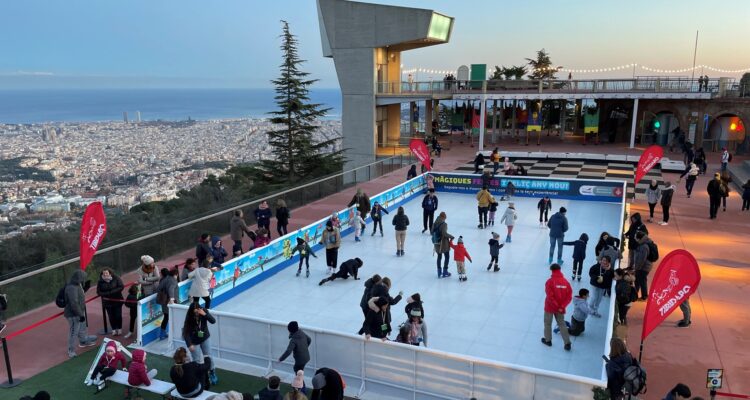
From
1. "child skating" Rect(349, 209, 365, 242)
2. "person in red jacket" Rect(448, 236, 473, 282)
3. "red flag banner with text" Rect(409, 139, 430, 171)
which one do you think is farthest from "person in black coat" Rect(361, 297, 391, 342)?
"red flag banner with text" Rect(409, 139, 430, 171)

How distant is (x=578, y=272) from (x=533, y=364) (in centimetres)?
475

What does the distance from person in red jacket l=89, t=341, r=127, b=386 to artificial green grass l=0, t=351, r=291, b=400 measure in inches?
8.1

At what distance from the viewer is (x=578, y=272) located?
45.5 ft

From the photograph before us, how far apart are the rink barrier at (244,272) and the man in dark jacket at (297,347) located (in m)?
3.44

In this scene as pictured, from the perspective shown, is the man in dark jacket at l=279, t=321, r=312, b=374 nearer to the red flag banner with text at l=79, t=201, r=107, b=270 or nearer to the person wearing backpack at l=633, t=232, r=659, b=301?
the red flag banner with text at l=79, t=201, r=107, b=270

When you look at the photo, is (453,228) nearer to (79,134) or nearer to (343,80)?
(343,80)

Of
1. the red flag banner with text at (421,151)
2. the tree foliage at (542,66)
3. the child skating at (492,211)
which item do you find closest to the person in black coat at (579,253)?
the child skating at (492,211)

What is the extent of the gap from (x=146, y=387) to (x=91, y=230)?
4.05m

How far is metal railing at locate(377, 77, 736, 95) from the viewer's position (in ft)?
119

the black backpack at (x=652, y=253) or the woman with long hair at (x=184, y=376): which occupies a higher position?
the black backpack at (x=652, y=253)

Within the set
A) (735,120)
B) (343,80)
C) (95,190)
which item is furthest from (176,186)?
(735,120)

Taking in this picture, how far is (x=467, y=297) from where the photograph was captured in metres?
13.1

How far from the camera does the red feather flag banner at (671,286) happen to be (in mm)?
8219

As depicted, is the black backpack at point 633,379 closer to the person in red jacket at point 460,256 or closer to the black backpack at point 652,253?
the black backpack at point 652,253
